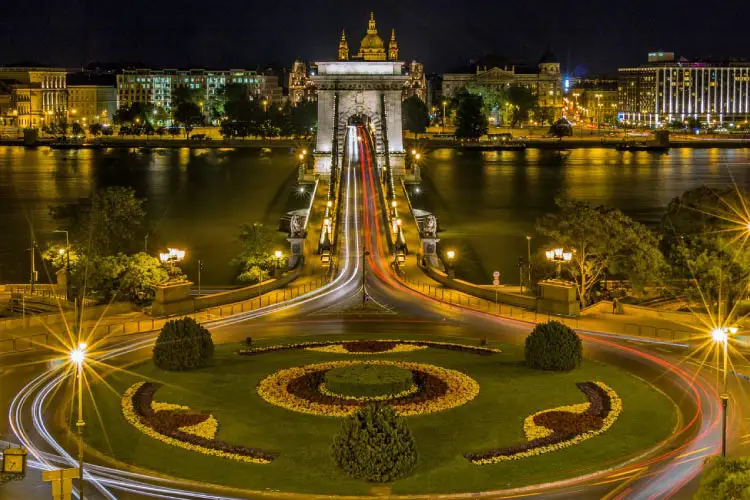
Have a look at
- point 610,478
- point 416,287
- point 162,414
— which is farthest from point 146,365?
point 416,287

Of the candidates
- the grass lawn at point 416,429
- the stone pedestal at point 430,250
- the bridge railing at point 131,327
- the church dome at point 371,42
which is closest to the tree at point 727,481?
the grass lawn at point 416,429

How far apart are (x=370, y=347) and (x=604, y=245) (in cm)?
1588

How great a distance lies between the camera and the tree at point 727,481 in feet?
64.6

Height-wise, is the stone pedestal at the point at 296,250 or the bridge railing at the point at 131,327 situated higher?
the stone pedestal at the point at 296,250

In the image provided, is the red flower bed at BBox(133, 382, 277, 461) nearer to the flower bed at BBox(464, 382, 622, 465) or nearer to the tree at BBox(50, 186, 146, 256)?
the flower bed at BBox(464, 382, 622, 465)

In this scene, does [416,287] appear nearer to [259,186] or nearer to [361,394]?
[361,394]

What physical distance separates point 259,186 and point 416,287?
83.0 m

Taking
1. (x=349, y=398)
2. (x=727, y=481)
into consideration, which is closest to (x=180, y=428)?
(x=349, y=398)

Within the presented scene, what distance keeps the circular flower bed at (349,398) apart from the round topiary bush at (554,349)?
2.39 m

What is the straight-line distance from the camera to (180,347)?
34875mm

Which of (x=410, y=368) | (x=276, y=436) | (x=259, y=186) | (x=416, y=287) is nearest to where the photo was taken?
(x=276, y=436)

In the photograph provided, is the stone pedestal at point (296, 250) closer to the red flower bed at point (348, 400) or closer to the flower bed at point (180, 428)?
the red flower bed at point (348, 400)

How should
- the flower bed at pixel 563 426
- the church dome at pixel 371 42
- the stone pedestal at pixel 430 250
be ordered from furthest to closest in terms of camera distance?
the church dome at pixel 371 42 → the stone pedestal at pixel 430 250 → the flower bed at pixel 563 426

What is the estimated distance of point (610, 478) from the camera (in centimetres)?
2555
